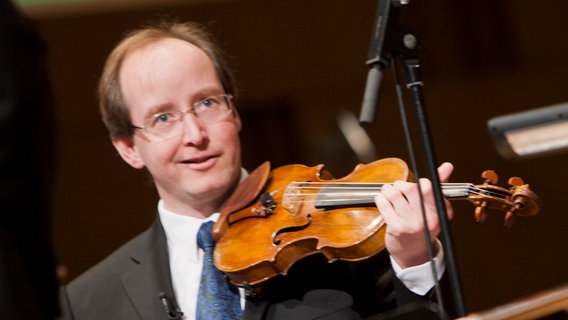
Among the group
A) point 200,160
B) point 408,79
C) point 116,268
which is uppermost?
point 408,79

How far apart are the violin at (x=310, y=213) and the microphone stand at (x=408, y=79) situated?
0.46 feet

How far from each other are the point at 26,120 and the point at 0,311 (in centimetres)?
34

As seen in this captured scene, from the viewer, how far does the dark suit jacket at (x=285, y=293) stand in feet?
8.46

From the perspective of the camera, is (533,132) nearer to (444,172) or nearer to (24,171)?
(444,172)

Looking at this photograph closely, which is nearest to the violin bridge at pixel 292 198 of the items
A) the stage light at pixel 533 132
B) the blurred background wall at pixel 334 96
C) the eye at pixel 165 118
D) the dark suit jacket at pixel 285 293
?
the dark suit jacket at pixel 285 293

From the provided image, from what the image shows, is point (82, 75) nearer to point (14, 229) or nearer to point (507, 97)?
point (507, 97)

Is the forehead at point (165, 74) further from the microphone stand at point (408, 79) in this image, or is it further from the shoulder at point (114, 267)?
the microphone stand at point (408, 79)

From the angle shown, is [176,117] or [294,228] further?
[176,117]

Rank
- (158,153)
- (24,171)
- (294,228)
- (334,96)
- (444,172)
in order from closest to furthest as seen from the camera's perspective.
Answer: (24,171) → (444,172) → (294,228) → (158,153) → (334,96)

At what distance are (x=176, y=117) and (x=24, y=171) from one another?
1101 millimetres

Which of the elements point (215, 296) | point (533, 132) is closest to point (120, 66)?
point (215, 296)

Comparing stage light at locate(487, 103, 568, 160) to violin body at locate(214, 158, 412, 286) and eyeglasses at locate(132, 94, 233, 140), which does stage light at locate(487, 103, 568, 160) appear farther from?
eyeglasses at locate(132, 94, 233, 140)

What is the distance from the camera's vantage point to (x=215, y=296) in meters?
2.64

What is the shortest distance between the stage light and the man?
80cm
